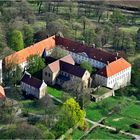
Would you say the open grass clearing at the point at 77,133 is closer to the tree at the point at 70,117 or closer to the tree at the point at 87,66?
the tree at the point at 70,117

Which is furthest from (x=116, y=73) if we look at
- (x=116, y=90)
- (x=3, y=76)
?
(x=3, y=76)

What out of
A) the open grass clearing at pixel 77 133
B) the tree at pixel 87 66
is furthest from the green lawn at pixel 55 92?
the open grass clearing at pixel 77 133

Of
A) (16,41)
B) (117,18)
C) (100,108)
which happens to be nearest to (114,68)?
(100,108)

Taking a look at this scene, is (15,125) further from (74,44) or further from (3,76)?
(74,44)

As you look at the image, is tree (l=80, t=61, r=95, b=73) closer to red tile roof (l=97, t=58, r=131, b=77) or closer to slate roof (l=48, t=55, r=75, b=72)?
red tile roof (l=97, t=58, r=131, b=77)

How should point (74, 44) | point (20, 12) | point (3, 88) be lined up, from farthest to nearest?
point (20, 12) < point (74, 44) < point (3, 88)

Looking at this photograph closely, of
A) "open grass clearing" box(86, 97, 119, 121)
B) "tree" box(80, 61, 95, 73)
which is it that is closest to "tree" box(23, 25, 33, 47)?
"tree" box(80, 61, 95, 73)

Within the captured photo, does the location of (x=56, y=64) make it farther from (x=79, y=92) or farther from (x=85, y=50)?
(x=79, y=92)
